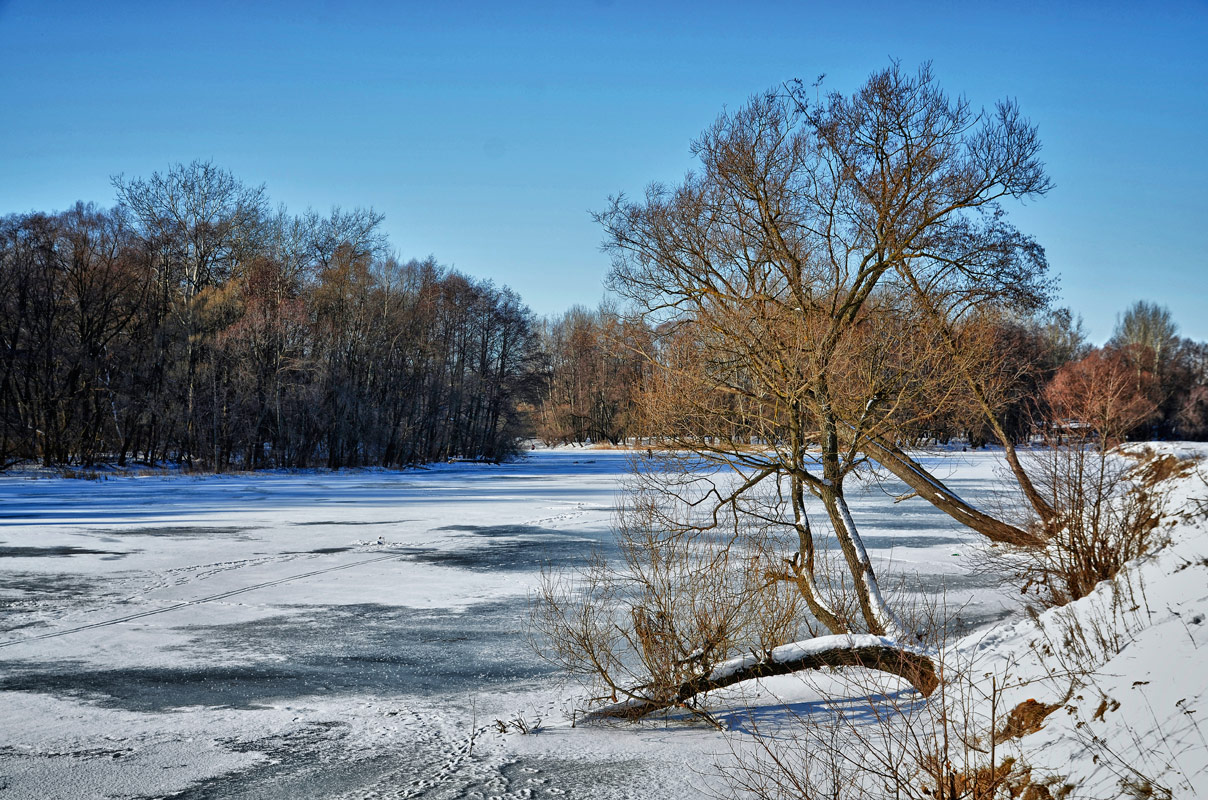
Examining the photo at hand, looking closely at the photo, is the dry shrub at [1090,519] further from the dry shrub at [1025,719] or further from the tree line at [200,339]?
the tree line at [200,339]

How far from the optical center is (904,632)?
909 centimetres

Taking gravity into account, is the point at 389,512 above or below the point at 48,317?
below

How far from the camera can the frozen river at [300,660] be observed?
621 cm

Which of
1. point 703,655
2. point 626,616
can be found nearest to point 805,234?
point 626,616

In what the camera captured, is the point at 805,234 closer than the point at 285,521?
Yes

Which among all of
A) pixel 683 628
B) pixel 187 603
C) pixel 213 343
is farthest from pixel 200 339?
pixel 683 628

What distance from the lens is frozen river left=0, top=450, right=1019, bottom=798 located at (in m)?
6.21

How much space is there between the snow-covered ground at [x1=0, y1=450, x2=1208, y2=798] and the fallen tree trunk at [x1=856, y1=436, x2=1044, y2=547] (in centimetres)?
73

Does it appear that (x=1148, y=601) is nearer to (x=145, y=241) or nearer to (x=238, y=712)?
(x=238, y=712)

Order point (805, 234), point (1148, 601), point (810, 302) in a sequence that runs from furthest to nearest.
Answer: point (805, 234) → point (810, 302) → point (1148, 601)

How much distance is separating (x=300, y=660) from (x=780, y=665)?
16.3 ft

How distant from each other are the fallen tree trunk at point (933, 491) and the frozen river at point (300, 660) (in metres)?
0.98

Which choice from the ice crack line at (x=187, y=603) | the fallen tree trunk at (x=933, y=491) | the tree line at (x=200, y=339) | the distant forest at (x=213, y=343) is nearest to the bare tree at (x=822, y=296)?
the fallen tree trunk at (x=933, y=491)

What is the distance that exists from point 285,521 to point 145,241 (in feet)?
76.8
